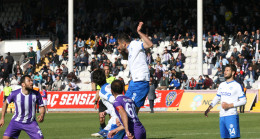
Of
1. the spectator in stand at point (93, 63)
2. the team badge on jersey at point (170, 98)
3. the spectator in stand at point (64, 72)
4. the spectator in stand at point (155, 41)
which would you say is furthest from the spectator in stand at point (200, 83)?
the spectator in stand at point (64, 72)

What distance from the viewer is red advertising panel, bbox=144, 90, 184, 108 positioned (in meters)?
30.4

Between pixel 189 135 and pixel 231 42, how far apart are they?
810 inches

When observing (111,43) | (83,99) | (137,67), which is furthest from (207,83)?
(137,67)

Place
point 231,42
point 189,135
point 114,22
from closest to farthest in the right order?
point 189,135 → point 231,42 → point 114,22

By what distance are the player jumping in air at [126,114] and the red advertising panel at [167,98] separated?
2158 cm

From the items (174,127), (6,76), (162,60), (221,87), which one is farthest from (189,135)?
(6,76)

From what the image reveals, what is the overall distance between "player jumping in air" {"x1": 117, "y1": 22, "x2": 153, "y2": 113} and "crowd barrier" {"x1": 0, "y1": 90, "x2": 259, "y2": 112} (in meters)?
19.2

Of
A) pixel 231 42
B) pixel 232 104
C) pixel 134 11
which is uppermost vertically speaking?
pixel 134 11

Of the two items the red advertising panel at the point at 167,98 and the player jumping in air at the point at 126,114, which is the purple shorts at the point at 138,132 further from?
the red advertising panel at the point at 167,98

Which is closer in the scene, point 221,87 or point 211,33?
point 221,87

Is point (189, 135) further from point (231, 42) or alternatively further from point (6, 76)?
point (6, 76)

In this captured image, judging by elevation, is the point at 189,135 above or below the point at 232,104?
below

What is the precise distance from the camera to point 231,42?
117ft

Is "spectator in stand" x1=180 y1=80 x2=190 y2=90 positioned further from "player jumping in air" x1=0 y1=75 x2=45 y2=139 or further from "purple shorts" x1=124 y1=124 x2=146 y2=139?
"purple shorts" x1=124 y1=124 x2=146 y2=139
